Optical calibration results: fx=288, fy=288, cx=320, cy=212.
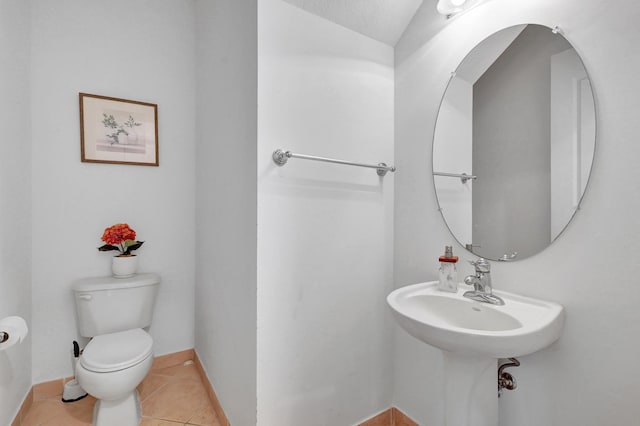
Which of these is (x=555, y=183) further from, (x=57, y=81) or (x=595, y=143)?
(x=57, y=81)

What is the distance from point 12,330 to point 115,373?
0.47 meters

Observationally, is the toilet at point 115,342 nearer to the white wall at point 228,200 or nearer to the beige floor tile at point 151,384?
the beige floor tile at point 151,384

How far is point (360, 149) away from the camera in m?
1.43

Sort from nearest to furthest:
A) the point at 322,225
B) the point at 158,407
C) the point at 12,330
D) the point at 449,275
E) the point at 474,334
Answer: the point at 474,334 → the point at 12,330 → the point at 449,275 → the point at 322,225 → the point at 158,407

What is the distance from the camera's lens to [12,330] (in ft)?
3.50

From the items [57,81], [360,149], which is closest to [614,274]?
[360,149]

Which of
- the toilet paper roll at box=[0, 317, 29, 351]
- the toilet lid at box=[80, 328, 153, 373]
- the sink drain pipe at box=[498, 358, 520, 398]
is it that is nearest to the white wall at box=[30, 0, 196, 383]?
the toilet lid at box=[80, 328, 153, 373]

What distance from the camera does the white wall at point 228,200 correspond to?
3.87 feet

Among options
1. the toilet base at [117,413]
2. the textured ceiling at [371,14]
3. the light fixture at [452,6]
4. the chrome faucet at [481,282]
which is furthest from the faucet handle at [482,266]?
the toilet base at [117,413]

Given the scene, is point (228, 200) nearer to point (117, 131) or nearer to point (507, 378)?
point (117, 131)

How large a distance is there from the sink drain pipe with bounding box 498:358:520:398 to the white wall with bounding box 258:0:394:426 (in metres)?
0.56

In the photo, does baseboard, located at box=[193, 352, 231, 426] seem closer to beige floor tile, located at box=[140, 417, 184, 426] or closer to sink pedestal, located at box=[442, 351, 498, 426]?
beige floor tile, located at box=[140, 417, 184, 426]

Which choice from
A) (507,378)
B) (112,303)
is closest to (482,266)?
(507,378)

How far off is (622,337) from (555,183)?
1.65 ft
